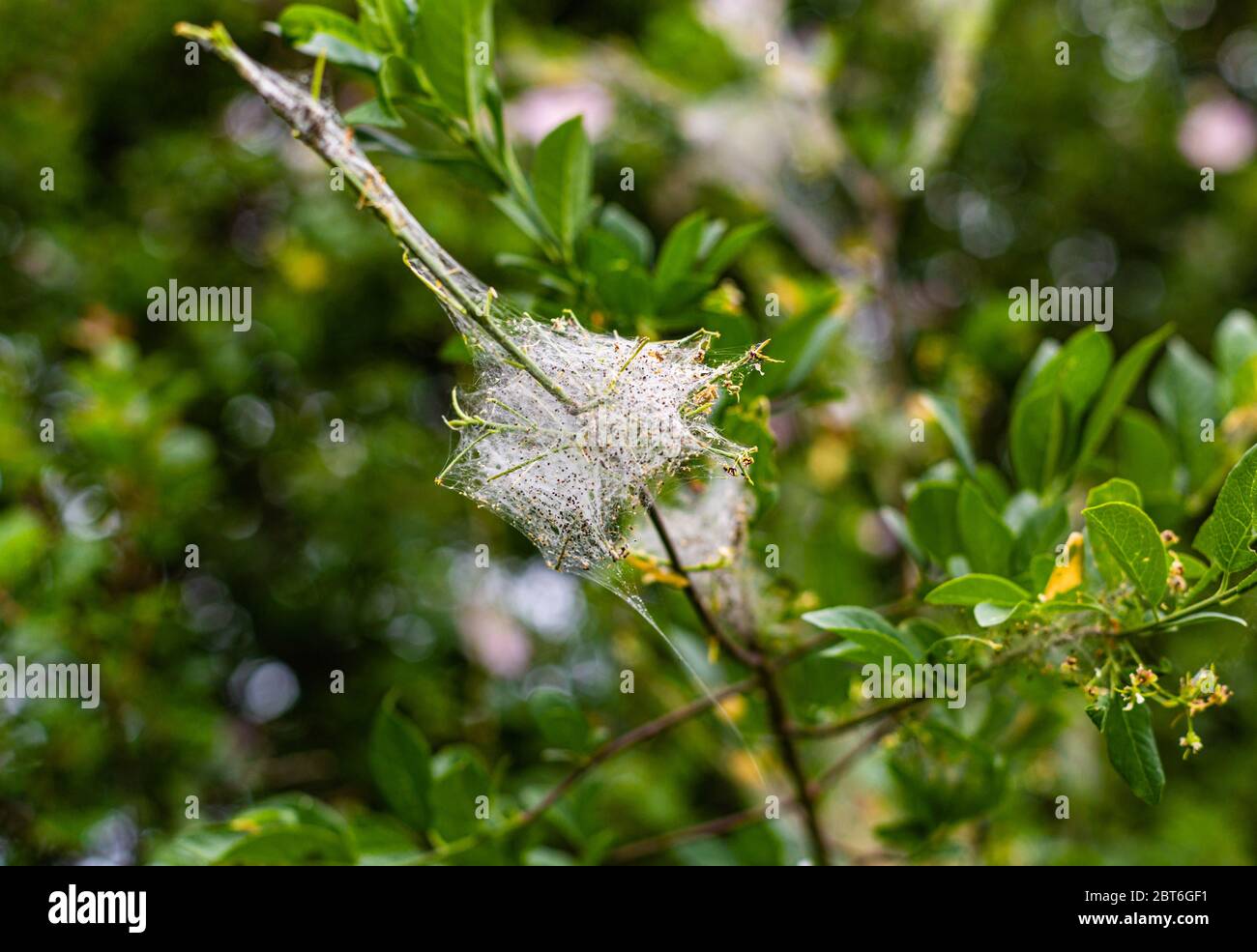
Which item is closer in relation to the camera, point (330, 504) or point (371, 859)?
point (371, 859)

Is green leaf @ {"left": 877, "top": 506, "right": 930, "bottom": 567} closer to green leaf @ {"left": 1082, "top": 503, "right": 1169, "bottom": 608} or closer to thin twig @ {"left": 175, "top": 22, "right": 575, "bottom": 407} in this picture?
green leaf @ {"left": 1082, "top": 503, "right": 1169, "bottom": 608}

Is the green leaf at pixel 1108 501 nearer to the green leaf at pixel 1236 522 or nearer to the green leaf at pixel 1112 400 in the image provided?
the green leaf at pixel 1236 522

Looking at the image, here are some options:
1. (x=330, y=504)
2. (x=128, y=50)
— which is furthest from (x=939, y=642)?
(x=128, y=50)

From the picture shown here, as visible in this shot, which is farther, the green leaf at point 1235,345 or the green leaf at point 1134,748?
the green leaf at point 1235,345

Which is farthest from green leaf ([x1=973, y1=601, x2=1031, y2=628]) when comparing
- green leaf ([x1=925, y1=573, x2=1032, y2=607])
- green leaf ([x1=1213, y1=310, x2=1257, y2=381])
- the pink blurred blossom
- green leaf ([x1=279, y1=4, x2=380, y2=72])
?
the pink blurred blossom

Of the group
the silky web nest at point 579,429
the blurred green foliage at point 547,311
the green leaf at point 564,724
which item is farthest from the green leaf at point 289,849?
the silky web nest at point 579,429

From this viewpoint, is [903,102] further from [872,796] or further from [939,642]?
[939,642]
